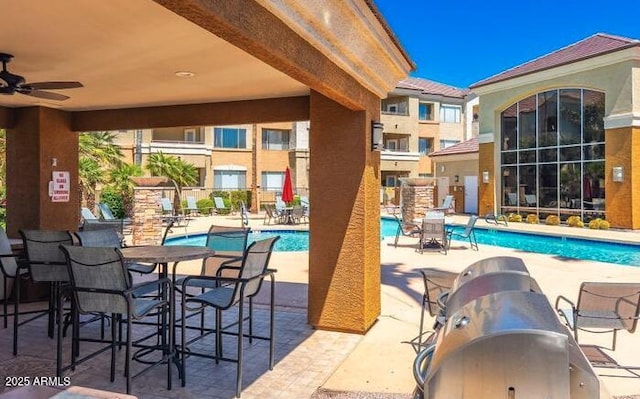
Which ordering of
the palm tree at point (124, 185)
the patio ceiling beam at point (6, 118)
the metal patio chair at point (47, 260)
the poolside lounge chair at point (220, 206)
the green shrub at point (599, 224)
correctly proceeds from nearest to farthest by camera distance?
the metal patio chair at point (47, 260)
the patio ceiling beam at point (6, 118)
the green shrub at point (599, 224)
the palm tree at point (124, 185)
the poolside lounge chair at point (220, 206)

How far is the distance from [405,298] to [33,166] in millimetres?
6247

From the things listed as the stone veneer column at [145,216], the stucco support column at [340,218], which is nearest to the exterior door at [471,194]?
the stone veneer column at [145,216]

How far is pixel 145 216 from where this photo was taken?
556 inches

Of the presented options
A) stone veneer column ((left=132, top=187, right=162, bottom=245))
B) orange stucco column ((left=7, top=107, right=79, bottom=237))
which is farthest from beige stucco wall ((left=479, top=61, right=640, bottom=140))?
orange stucco column ((left=7, top=107, right=79, bottom=237))

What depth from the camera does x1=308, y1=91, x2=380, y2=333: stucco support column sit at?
5934mm

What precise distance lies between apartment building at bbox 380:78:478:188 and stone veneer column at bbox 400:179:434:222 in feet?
54.0

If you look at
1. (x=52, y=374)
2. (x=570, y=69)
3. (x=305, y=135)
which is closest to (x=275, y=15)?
(x=52, y=374)

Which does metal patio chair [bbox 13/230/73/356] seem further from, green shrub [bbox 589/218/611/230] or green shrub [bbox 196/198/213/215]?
green shrub [bbox 196/198/213/215]

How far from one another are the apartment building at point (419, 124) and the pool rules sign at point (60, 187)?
28301mm

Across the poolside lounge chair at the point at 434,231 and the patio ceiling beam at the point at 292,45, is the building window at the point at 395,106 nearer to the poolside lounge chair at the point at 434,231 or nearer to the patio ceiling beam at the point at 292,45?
the poolside lounge chair at the point at 434,231

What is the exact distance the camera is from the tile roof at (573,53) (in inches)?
741

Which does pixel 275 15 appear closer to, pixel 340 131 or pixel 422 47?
pixel 340 131

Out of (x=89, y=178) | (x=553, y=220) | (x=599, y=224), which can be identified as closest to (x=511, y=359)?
(x=599, y=224)

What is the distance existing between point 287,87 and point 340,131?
2.95ft
